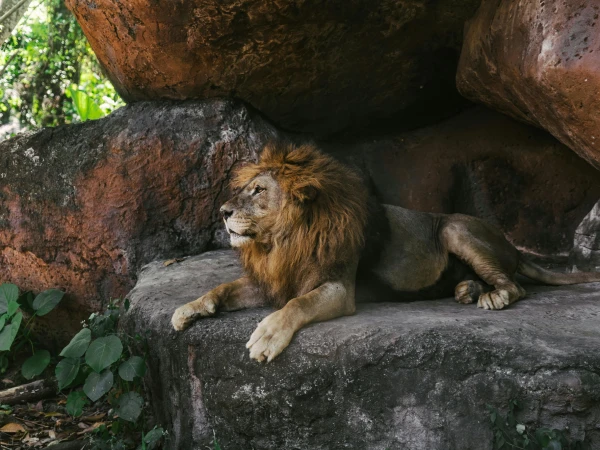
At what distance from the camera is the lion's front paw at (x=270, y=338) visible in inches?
133

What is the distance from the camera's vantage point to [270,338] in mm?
3400

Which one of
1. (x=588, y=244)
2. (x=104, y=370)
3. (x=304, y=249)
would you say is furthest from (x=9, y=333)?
(x=588, y=244)

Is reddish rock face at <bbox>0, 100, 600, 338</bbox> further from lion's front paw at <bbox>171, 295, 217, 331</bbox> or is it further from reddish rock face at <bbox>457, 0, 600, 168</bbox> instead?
lion's front paw at <bbox>171, 295, 217, 331</bbox>

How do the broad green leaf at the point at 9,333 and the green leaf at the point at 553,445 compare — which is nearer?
the green leaf at the point at 553,445

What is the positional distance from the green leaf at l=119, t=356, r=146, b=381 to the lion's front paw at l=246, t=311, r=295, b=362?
0.78 m

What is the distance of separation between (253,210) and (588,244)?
242 cm

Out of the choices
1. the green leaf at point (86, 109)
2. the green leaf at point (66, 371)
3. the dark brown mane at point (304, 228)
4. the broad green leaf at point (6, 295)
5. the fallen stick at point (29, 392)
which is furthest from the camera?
the green leaf at point (86, 109)

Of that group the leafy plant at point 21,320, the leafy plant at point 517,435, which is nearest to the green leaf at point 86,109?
the leafy plant at point 21,320

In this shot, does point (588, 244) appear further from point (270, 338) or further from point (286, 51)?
point (270, 338)

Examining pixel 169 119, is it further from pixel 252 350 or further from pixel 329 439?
pixel 329 439

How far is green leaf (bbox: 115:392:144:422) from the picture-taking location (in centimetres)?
392

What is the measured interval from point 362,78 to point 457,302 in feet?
6.74

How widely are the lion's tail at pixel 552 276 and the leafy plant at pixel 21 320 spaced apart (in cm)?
312

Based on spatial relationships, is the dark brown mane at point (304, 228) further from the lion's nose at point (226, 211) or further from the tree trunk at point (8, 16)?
the tree trunk at point (8, 16)
